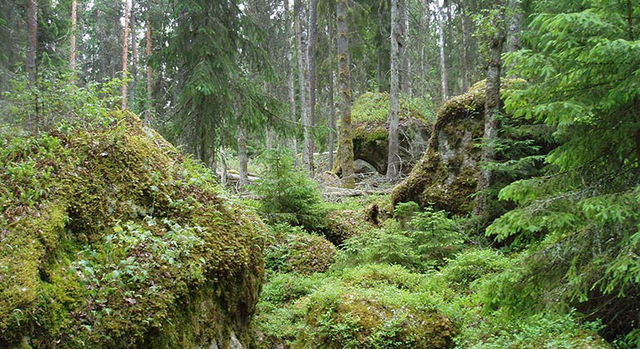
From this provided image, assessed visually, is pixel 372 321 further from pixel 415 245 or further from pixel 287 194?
pixel 287 194

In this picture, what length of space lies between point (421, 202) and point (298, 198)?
3.01 metres

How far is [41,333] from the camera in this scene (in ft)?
9.59

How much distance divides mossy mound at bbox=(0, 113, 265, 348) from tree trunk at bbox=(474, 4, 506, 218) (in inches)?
218

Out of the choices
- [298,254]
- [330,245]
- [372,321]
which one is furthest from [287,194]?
[372,321]

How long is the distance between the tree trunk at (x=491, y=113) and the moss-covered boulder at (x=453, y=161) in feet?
2.26

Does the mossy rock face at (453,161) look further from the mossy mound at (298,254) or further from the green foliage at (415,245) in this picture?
the mossy mound at (298,254)

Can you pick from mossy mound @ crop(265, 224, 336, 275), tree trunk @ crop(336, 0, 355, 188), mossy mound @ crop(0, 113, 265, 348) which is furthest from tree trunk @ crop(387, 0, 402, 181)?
mossy mound @ crop(0, 113, 265, 348)

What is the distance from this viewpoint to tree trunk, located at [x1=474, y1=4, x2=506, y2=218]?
30.0 ft

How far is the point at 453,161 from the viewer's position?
424 inches

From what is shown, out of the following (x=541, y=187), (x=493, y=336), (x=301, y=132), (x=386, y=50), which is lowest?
(x=493, y=336)

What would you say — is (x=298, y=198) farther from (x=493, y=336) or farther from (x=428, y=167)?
(x=493, y=336)

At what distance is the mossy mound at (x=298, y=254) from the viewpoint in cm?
881

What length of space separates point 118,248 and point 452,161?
859cm

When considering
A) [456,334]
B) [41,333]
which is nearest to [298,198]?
[456,334]
